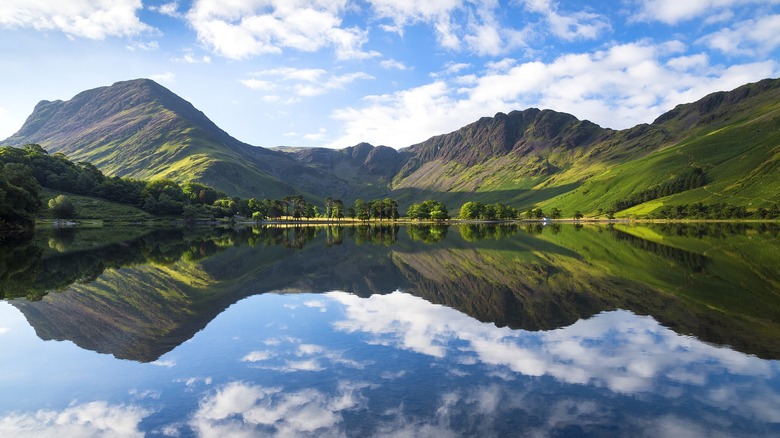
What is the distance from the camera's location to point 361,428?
12.3m

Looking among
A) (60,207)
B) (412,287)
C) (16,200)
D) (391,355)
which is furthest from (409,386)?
(60,207)

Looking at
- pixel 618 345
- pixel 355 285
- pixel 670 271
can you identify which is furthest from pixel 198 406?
pixel 670 271

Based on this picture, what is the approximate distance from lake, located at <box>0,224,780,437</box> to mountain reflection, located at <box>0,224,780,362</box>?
25 cm

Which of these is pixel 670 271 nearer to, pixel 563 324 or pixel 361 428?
pixel 563 324

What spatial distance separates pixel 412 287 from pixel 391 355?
18.5 meters

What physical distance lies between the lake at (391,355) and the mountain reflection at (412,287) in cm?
25

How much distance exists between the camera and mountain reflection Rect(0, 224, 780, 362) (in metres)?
23.3

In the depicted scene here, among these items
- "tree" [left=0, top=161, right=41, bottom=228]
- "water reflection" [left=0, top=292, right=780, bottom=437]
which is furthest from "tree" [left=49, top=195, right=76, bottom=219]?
"water reflection" [left=0, top=292, right=780, bottom=437]

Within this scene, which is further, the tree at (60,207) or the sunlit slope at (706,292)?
the tree at (60,207)

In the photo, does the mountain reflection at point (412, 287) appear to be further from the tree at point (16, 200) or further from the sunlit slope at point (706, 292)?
the tree at point (16, 200)

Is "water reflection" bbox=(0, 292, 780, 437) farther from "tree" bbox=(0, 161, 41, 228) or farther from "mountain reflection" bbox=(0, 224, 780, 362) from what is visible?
"tree" bbox=(0, 161, 41, 228)

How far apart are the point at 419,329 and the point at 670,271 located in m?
33.8

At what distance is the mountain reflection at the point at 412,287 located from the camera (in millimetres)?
23328

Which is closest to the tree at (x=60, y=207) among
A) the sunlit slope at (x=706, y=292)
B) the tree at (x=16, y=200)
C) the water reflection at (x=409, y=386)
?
the tree at (x=16, y=200)
